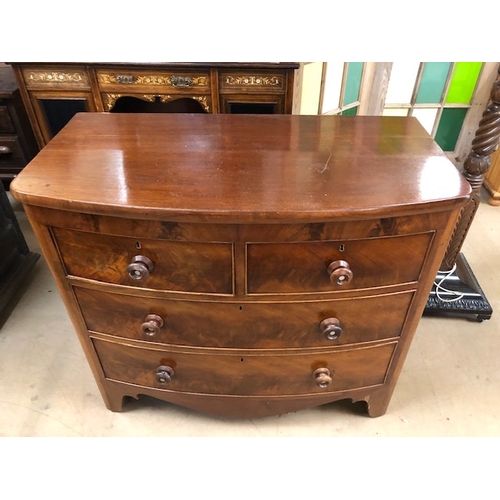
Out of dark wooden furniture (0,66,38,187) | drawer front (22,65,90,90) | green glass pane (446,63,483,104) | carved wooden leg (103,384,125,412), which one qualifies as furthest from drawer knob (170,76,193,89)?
green glass pane (446,63,483,104)

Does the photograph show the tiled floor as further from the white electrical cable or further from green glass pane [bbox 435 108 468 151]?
green glass pane [bbox 435 108 468 151]

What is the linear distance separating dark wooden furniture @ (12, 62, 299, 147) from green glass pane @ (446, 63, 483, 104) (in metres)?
1.15

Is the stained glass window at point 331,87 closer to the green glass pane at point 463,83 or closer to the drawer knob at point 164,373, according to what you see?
the green glass pane at point 463,83

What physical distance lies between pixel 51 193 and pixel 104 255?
6.8 inches

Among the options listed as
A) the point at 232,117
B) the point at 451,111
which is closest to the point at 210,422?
the point at 232,117

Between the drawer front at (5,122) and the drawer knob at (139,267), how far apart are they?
55.3 inches

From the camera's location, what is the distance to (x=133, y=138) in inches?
40.8

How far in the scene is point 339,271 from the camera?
89cm

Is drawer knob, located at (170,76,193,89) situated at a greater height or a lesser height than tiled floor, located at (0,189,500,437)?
greater

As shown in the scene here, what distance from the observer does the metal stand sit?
5.43 feet

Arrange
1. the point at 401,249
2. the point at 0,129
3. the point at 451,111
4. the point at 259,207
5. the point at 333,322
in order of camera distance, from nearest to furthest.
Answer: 1. the point at 259,207
2. the point at 401,249
3. the point at 333,322
4. the point at 0,129
5. the point at 451,111
